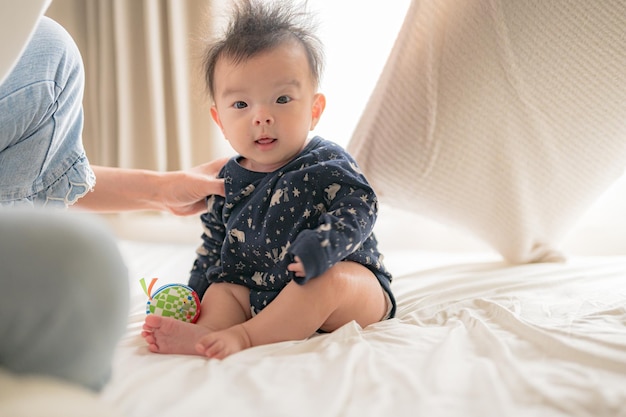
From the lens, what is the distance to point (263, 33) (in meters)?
1.12

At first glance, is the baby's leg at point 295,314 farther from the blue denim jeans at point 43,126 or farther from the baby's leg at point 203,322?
the blue denim jeans at point 43,126

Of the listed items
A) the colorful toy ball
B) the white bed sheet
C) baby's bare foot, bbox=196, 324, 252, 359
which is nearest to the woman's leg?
the white bed sheet

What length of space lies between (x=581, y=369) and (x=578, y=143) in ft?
2.28

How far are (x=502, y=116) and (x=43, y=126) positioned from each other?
2.93 ft

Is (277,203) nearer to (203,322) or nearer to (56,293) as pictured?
(203,322)

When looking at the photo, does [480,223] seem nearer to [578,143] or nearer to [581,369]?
[578,143]

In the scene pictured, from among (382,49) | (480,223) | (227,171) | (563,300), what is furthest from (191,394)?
(382,49)

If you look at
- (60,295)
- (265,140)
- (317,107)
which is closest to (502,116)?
(317,107)

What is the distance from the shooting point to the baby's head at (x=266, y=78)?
3.61 ft

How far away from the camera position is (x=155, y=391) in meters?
0.75

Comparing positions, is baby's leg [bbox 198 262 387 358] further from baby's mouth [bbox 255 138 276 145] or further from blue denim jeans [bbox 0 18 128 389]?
blue denim jeans [bbox 0 18 128 389]

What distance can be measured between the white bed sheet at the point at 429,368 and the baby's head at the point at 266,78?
0.36 m

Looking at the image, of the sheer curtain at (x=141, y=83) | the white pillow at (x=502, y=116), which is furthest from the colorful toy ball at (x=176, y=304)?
the sheer curtain at (x=141, y=83)

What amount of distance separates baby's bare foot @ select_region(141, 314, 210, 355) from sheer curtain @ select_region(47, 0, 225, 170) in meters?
1.29
